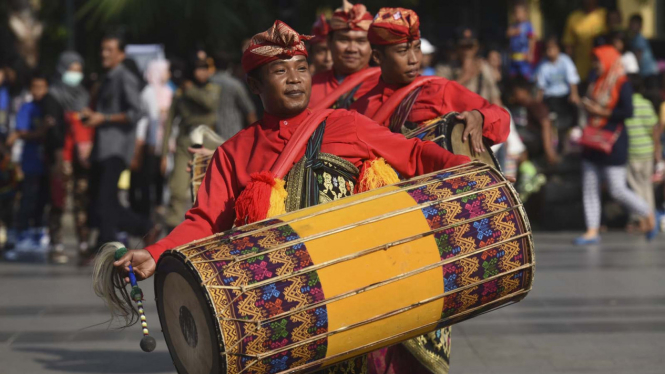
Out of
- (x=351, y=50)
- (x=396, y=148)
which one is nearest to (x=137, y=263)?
(x=396, y=148)

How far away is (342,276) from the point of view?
10.6 feet

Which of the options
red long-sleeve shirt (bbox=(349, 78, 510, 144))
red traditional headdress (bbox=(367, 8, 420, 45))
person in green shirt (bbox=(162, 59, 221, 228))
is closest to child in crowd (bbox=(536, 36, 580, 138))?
person in green shirt (bbox=(162, 59, 221, 228))

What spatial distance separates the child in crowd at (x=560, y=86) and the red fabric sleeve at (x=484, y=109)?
8.29 metres

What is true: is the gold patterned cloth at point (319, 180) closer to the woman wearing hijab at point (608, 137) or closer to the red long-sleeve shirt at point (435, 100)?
the red long-sleeve shirt at point (435, 100)

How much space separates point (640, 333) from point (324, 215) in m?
3.40

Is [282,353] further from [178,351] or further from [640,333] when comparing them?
[640,333]

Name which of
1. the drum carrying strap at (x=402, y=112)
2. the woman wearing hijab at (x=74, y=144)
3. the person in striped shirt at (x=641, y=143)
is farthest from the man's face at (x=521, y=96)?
the drum carrying strap at (x=402, y=112)

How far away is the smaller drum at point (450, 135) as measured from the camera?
13.3ft

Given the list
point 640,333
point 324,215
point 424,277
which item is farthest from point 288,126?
point 640,333

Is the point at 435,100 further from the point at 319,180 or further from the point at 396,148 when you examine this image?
the point at 319,180

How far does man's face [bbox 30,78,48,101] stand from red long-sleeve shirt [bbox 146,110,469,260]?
6.54 meters

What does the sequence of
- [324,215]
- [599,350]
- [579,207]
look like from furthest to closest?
[579,207] → [599,350] → [324,215]

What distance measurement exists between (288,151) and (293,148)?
20mm

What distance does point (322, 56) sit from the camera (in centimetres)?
593
